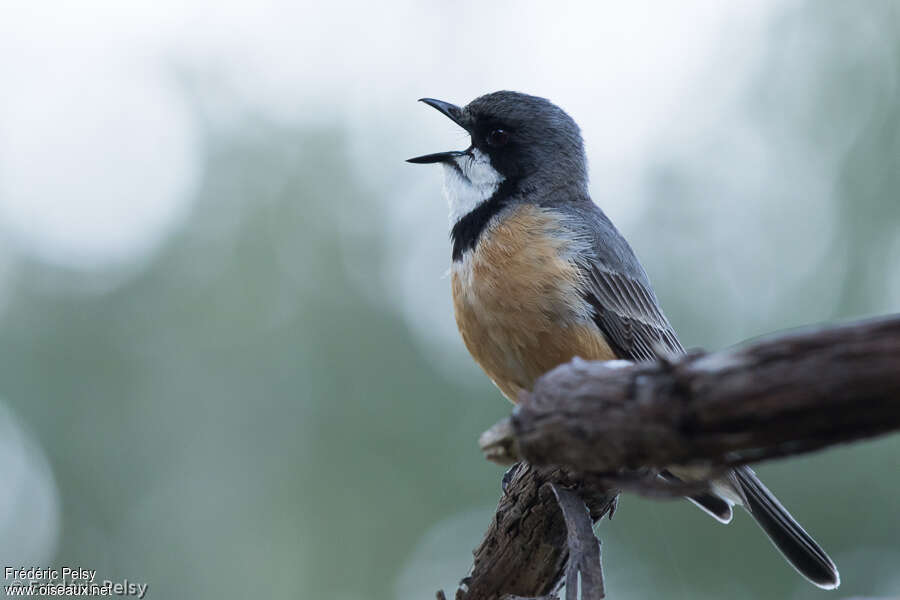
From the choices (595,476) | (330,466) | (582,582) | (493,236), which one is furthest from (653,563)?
(595,476)

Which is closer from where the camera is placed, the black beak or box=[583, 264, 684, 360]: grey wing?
box=[583, 264, 684, 360]: grey wing

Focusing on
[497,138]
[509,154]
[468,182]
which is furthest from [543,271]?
[497,138]

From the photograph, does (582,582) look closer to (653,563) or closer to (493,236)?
(493,236)

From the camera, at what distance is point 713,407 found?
2.43 metres

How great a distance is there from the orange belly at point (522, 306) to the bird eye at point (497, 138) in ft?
3.54

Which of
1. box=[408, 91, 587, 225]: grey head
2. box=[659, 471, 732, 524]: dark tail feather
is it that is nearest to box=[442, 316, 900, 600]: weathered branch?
box=[659, 471, 732, 524]: dark tail feather

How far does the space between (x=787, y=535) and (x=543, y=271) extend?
2.14m

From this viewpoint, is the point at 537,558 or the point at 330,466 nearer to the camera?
the point at 537,558

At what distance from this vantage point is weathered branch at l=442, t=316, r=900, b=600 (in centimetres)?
223

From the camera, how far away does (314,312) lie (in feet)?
32.9

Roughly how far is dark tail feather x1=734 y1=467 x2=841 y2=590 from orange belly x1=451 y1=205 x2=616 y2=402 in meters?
1.17

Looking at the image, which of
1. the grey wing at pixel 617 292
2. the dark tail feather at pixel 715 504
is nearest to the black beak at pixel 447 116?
the grey wing at pixel 617 292

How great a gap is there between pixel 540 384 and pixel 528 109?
4.21 m

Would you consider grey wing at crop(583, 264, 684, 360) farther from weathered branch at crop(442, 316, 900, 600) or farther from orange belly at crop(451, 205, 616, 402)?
weathered branch at crop(442, 316, 900, 600)
